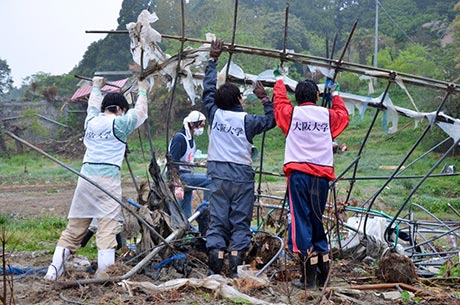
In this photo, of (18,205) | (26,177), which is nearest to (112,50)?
(26,177)

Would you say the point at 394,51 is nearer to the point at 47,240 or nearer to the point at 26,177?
the point at 26,177

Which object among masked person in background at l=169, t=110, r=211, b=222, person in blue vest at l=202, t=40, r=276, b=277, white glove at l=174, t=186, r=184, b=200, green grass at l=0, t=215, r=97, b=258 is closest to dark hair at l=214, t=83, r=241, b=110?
person in blue vest at l=202, t=40, r=276, b=277

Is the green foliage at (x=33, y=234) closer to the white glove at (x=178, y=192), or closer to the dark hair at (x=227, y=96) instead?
the white glove at (x=178, y=192)

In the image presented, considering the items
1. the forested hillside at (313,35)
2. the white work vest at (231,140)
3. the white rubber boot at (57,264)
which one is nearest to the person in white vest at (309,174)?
the white work vest at (231,140)

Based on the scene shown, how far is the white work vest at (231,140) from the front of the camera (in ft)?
17.8

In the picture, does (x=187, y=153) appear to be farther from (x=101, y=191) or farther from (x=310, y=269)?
(x=310, y=269)

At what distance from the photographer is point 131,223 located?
5543 mm

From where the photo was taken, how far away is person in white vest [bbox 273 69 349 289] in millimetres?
5035

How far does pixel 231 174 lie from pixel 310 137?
84 centimetres

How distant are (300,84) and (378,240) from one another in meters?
1.97

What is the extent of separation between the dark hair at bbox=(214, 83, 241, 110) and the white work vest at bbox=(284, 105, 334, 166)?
640mm

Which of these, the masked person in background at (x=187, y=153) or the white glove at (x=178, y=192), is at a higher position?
the masked person in background at (x=187, y=153)

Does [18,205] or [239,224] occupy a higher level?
[239,224]

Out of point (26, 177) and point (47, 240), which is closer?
point (47, 240)
